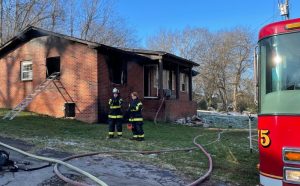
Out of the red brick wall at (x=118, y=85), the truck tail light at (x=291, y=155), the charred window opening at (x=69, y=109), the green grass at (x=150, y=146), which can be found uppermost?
the red brick wall at (x=118, y=85)

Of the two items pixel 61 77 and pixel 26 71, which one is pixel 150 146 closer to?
pixel 61 77

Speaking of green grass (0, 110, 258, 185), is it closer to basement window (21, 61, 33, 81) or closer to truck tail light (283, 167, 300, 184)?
truck tail light (283, 167, 300, 184)

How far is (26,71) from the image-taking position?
20828mm

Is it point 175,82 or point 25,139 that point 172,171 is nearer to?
point 25,139

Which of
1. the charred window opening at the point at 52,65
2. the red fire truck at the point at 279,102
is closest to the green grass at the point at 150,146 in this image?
the red fire truck at the point at 279,102

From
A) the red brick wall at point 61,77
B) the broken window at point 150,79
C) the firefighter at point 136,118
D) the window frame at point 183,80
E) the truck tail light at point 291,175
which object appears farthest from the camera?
the window frame at point 183,80

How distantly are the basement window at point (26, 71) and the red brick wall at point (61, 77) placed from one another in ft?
0.83

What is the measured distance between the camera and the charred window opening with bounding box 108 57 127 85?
1922 centimetres

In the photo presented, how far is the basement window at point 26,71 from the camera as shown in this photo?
20547mm

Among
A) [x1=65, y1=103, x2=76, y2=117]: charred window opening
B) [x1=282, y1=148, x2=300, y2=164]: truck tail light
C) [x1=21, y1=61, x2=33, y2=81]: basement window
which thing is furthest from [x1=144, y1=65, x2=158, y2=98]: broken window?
[x1=282, y1=148, x2=300, y2=164]: truck tail light

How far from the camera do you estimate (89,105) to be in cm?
1781

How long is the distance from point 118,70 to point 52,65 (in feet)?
12.1

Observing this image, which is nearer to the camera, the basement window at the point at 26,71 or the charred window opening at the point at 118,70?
the charred window opening at the point at 118,70

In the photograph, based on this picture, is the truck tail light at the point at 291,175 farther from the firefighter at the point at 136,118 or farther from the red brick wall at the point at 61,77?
the red brick wall at the point at 61,77
